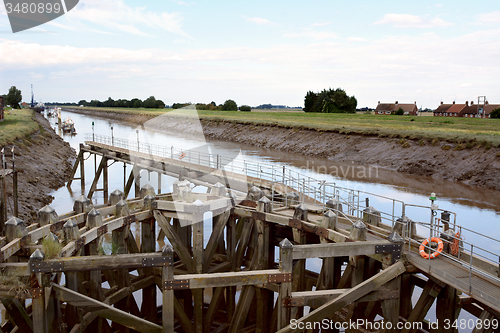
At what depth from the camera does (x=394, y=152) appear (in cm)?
4606

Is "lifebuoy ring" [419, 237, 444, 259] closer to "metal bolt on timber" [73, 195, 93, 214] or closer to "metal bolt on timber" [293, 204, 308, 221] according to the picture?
"metal bolt on timber" [293, 204, 308, 221]

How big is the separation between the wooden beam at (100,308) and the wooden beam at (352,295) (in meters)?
2.85

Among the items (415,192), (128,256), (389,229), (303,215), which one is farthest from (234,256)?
(415,192)

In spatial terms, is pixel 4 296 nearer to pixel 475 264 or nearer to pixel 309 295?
pixel 309 295

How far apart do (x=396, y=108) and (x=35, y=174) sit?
131m

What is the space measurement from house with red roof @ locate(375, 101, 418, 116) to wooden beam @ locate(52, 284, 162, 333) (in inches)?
5737

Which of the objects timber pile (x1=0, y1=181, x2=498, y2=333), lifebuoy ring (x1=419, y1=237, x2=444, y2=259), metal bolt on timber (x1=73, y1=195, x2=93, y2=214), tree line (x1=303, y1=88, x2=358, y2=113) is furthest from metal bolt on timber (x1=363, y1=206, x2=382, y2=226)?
tree line (x1=303, y1=88, x2=358, y2=113)

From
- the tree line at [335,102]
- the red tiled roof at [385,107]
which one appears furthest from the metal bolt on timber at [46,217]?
the red tiled roof at [385,107]

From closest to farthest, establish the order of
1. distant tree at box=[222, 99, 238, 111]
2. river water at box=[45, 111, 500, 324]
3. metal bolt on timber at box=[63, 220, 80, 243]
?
metal bolt on timber at box=[63, 220, 80, 243] < river water at box=[45, 111, 500, 324] < distant tree at box=[222, 99, 238, 111]

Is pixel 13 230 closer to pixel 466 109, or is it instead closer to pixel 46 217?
pixel 46 217

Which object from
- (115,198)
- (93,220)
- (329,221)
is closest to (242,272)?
(329,221)

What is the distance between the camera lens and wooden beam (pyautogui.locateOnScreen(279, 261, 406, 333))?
8.91 metres

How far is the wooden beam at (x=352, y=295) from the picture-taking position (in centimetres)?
891

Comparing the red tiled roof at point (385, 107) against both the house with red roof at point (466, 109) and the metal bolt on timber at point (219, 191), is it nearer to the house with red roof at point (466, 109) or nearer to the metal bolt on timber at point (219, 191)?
the house with red roof at point (466, 109)
